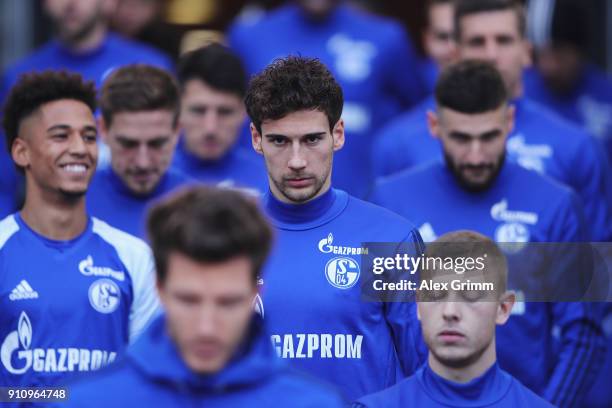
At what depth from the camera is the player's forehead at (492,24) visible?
7766mm

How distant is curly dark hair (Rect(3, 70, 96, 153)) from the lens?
6121 mm

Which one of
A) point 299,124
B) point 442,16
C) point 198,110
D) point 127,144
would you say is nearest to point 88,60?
point 198,110

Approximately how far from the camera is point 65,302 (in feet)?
18.5

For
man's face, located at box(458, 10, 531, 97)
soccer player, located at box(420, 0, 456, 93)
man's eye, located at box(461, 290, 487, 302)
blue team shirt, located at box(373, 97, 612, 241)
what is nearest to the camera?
man's eye, located at box(461, 290, 487, 302)

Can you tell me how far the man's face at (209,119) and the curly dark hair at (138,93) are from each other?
840 mm

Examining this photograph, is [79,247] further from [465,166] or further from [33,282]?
[465,166]

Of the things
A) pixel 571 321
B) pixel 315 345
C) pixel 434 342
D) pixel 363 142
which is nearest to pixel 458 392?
pixel 434 342

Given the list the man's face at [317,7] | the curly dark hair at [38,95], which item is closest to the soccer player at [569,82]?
the man's face at [317,7]

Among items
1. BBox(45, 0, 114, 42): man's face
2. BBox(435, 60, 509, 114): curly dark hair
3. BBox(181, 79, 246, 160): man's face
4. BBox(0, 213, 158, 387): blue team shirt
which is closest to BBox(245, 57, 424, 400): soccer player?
BBox(0, 213, 158, 387): blue team shirt

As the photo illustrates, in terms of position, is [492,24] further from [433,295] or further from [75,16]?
[433,295]

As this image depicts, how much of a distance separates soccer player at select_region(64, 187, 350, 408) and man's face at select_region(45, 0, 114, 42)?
4.81m

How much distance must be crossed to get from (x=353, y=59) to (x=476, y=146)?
2795 mm

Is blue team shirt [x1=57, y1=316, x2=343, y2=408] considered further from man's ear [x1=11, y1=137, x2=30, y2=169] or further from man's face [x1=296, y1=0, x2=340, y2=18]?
man's face [x1=296, y1=0, x2=340, y2=18]

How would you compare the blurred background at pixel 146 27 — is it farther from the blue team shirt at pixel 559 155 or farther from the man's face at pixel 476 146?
the man's face at pixel 476 146
